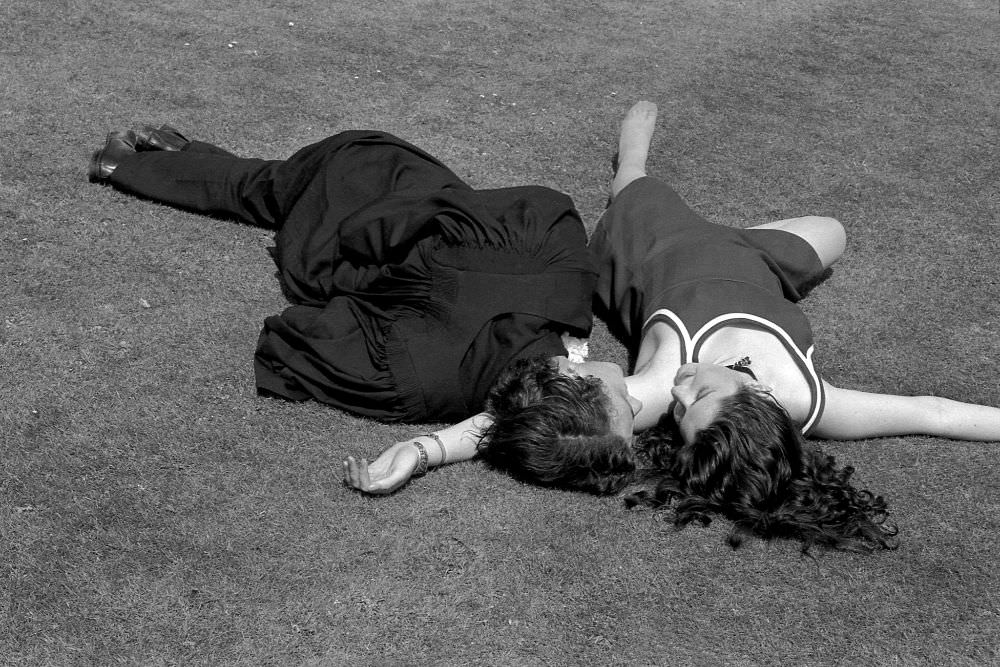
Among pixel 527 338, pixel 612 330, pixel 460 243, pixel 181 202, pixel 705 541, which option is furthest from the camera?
pixel 181 202

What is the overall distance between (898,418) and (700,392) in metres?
1.04

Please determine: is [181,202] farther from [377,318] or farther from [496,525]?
[496,525]

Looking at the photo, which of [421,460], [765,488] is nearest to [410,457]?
[421,460]

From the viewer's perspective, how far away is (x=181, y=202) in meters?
5.98

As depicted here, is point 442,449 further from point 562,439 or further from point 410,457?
point 562,439

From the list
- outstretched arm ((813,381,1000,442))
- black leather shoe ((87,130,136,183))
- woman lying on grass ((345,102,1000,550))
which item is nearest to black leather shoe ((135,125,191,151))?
black leather shoe ((87,130,136,183))

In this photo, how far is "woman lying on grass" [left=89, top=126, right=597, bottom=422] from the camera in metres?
4.66

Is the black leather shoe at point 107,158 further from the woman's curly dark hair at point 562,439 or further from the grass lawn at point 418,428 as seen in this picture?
the woman's curly dark hair at point 562,439

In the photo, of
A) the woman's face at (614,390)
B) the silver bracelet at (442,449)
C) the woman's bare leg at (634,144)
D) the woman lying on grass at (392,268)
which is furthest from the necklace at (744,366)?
the woman's bare leg at (634,144)

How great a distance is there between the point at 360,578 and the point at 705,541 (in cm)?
149

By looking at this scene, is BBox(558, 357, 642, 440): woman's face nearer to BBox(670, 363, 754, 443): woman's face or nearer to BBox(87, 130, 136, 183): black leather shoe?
BBox(670, 363, 754, 443): woman's face

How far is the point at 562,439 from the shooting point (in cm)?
425

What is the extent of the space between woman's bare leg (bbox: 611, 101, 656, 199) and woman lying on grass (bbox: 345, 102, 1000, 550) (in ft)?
2.92

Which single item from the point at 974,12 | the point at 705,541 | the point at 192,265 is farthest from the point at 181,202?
the point at 974,12
